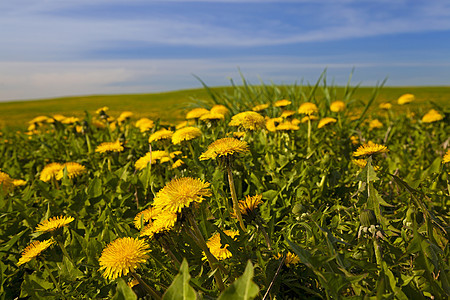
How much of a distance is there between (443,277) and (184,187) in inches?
33.2

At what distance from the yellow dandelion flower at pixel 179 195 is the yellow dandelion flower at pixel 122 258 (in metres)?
0.19

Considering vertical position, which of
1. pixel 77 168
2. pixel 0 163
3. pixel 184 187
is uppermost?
pixel 184 187

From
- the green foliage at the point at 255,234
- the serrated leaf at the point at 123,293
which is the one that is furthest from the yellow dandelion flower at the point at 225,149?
the serrated leaf at the point at 123,293

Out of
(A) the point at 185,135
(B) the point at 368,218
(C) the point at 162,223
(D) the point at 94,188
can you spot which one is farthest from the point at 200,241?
(D) the point at 94,188

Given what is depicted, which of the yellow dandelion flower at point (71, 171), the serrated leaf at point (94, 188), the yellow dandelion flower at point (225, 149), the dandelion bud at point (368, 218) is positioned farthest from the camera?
the yellow dandelion flower at point (71, 171)

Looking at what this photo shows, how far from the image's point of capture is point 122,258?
1189 millimetres

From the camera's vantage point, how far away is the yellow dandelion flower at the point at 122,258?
1.17m

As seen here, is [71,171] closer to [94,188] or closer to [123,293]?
[94,188]

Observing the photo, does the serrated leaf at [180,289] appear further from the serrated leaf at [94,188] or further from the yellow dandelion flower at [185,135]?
the serrated leaf at [94,188]

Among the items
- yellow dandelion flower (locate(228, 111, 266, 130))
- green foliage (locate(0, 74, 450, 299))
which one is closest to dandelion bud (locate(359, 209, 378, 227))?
green foliage (locate(0, 74, 450, 299))

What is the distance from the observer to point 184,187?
1.16 metres

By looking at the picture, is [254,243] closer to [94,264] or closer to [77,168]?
[94,264]

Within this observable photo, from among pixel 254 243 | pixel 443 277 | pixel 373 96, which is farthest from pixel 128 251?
pixel 373 96

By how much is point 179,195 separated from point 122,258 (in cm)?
31
